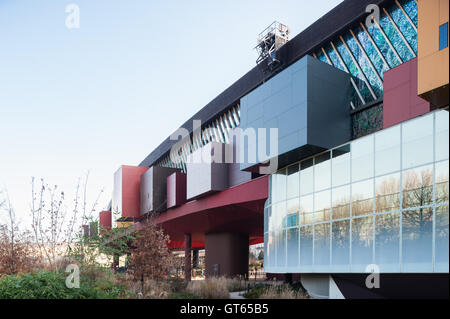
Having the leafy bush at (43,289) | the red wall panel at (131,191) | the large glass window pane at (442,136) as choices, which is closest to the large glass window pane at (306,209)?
the large glass window pane at (442,136)

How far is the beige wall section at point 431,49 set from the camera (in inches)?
471

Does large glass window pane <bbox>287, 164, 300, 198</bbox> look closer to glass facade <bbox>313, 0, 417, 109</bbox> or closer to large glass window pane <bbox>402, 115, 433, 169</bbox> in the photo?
glass facade <bbox>313, 0, 417, 109</bbox>

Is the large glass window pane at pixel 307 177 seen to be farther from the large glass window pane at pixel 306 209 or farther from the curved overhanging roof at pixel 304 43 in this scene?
the curved overhanging roof at pixel 304 43

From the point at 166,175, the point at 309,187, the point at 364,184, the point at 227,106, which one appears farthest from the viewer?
the point at 166,175

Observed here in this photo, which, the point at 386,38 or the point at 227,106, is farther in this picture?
the point at 227,106

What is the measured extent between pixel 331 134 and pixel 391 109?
3373 millimetres

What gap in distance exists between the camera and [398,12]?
1817 cm

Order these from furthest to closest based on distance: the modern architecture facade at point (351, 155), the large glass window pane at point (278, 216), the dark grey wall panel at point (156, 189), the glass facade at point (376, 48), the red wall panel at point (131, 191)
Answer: the red wall panel at point (131, 191)
the dark grey wall panel at point (156, 189)
the large glass window pane at point (278, 216)
the glass facade at point (376, 48)
the modern architecture facade at point (351, 155)

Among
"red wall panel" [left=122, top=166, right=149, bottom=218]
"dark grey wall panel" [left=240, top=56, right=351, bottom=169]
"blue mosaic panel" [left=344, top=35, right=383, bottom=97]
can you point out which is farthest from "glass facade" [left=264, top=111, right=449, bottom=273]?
"red wall panel" [left=122, top=166, right=149, bottom=218]

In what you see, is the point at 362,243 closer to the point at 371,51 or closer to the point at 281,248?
the point at 281,248

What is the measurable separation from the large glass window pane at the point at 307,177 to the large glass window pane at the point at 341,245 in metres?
2.21
